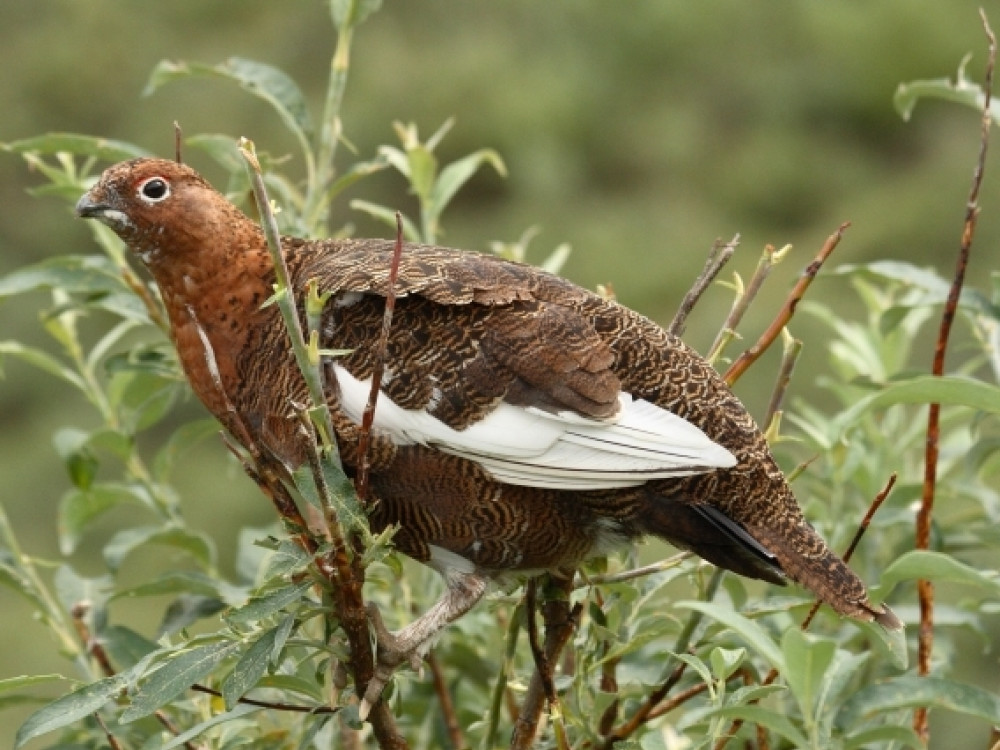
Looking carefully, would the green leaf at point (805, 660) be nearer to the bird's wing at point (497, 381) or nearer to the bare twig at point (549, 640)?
the bare twig at point (549, 640)

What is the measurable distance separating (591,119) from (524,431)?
6.83 metres

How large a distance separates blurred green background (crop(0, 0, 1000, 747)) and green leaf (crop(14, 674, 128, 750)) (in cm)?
576

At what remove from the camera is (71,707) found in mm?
2193

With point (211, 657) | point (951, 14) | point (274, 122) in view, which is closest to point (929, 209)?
point (951, 14)

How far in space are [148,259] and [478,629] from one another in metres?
1.00

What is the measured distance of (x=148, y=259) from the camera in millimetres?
3045

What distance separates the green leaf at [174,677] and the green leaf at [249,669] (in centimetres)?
4

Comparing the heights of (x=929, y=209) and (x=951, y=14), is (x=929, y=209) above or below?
below

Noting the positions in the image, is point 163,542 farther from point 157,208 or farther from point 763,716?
point 763,716

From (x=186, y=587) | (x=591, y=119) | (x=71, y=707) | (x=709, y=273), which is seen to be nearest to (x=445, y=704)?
(x=186, y=587)

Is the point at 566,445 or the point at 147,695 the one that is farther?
the point at 566,445

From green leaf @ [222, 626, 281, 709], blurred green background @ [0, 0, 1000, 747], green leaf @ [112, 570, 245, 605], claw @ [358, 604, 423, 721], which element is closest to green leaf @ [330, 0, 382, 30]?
green leaf @ [112, 570, 245, 605]

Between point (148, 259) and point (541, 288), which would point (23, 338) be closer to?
point (148, 259)

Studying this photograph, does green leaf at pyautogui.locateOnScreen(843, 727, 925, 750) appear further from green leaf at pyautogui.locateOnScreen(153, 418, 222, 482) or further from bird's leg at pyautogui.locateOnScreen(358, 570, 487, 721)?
green leaf at pyautogui.locateOnScreen(153, 418, 222, 482)
